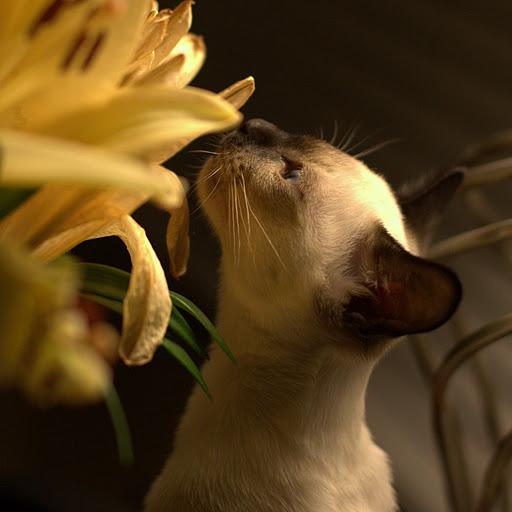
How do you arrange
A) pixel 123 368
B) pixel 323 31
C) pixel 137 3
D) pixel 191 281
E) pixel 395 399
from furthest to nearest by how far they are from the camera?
1. pixel 395 399
2. pixel 323 31
3. pixel 191 281
4. pixel 123 368
5. pixel 137 3

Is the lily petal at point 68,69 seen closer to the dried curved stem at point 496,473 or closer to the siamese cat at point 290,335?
the siamese cat at point 290,335

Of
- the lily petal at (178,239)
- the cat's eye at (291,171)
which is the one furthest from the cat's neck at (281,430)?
the lily petal at (178,239)

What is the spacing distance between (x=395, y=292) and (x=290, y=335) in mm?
126

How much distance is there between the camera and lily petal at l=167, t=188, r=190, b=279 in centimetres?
47

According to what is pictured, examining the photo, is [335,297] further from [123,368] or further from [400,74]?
[400,74]

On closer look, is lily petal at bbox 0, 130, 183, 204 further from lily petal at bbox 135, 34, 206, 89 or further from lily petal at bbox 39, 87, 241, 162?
lily petal at bbox 135, 34, 206, 89

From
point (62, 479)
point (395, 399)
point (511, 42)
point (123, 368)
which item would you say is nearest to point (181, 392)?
point (123, 368)

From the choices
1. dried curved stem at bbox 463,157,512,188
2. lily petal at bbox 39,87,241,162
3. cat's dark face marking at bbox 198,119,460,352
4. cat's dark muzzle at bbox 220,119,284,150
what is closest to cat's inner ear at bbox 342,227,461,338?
cat's dark face marking at bbox 198,119,460,352

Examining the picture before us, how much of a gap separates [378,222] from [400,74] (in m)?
0.64

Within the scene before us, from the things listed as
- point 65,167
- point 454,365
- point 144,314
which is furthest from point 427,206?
point 65,167

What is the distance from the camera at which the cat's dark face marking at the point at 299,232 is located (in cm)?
70

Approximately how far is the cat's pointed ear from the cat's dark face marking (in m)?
0.11

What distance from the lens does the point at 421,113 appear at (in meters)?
1.31

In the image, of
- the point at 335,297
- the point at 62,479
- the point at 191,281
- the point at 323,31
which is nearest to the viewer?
the point at 335,297
